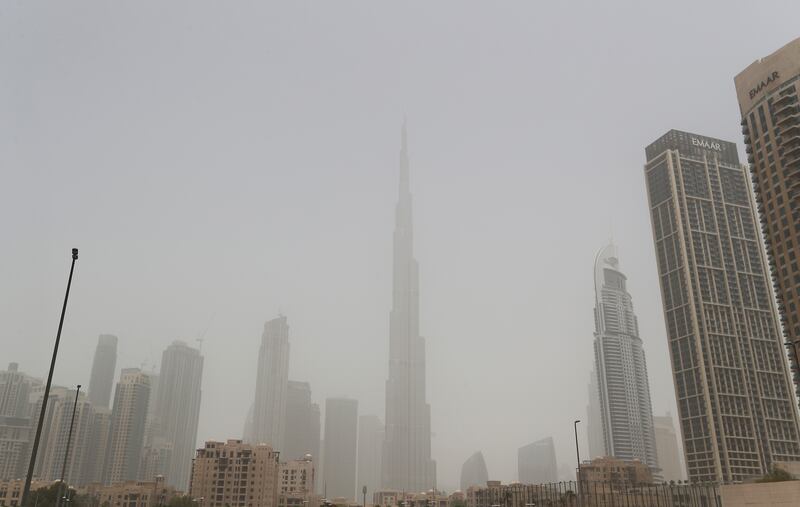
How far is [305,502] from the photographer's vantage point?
194m

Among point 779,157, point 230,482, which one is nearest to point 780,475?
point 779,157

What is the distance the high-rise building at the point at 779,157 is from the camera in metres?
149

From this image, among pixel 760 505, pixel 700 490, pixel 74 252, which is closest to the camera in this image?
pixel 74 252

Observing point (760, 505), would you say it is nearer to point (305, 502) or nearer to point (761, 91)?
point (761, 91)

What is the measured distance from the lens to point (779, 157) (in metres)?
154

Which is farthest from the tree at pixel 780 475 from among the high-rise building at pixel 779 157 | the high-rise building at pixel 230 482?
the high-rise building at pixel 230 482

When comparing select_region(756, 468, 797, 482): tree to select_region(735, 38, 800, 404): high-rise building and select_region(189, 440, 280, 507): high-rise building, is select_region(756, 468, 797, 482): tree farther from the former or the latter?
select_region(189, 440, 280, 507): high-rise building

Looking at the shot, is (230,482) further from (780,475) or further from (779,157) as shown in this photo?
(779,157)

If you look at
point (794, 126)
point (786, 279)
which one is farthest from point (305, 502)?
point (794, 126)

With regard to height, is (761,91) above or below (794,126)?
above

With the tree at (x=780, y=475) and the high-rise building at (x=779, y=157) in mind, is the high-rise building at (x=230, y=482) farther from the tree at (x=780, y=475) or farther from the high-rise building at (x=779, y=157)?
the high-rise building at (x=779, y=157)

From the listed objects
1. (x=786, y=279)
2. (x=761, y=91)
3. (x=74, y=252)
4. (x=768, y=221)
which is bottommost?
(x=74, y=252)

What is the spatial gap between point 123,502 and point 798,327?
184407mm

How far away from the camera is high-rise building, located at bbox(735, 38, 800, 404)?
149 meters
